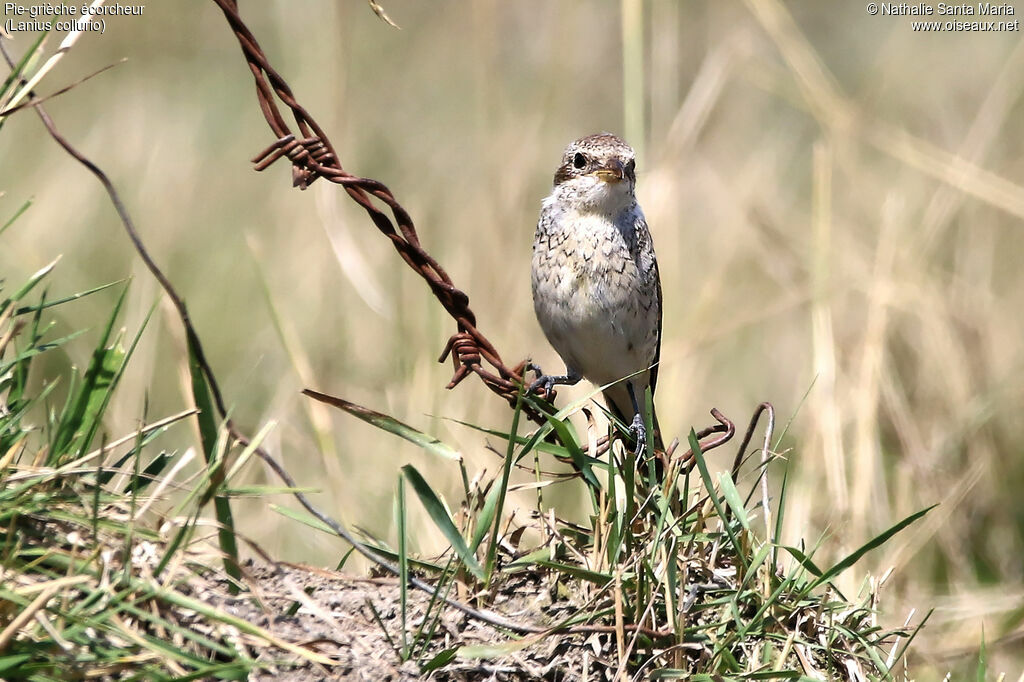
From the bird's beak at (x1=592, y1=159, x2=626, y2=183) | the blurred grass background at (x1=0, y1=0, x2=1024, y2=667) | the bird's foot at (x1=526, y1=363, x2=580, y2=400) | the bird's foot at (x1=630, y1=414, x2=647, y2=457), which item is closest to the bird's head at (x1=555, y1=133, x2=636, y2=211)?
the bird's beak at (x1=592, y1=159, x2=626, y2=183)

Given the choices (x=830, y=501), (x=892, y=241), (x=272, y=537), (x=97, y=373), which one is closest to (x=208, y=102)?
(x=272, y=537)

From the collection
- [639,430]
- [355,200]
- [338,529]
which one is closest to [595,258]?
[639,430]

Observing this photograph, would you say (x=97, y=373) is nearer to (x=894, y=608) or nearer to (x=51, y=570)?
(x=51, y=570)

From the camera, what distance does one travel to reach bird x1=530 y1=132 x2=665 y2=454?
14.6 feet

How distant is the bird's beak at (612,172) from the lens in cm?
→ 436

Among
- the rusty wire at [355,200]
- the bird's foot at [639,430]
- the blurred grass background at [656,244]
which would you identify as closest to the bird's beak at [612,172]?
the blurred grass background at [656,244]

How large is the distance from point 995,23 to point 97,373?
980 centimetres

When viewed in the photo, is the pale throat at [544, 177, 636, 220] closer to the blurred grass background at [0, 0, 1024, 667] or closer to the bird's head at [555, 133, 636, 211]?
the bird's head at [555, 133, 636, 211]

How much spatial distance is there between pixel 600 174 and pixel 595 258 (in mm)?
312

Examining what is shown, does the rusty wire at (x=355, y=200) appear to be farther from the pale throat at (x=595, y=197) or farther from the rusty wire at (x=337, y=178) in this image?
the pale throat at (x=595, y=197)

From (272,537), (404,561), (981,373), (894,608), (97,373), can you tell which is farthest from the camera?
(981,373)

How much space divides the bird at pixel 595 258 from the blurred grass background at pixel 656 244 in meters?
0.57

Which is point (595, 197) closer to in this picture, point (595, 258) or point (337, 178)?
point (595, 258)

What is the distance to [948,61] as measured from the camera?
1105 cm
